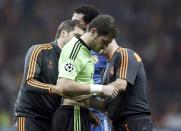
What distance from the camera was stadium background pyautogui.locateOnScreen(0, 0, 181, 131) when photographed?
17.6 m

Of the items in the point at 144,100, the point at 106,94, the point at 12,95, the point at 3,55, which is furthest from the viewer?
the point at 3,55

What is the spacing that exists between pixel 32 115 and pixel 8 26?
35.0ft

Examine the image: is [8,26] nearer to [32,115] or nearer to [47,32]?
[47,32]

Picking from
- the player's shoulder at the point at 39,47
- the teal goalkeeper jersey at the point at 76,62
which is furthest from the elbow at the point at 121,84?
the player's shoulder at the point at 39,47

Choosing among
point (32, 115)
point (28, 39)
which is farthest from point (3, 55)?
point (32, 115)

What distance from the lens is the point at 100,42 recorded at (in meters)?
7.23

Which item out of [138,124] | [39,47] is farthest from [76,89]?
[39,47]

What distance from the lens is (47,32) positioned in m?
18.1

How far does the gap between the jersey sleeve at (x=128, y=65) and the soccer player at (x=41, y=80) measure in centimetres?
57

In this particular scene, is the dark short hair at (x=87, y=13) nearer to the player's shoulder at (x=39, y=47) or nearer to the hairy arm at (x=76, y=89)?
the player's shoulder at (x=39, y=47)

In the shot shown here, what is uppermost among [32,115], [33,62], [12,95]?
[33,62]

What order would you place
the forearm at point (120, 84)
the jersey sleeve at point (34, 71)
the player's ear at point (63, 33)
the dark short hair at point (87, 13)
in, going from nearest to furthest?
the forearm at point (120, 84), the jersey sleeve at point (34, 71), the player's ear at point (63, 33), the dark short hair at point (87, 13)

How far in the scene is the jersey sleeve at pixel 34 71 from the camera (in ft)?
25.4

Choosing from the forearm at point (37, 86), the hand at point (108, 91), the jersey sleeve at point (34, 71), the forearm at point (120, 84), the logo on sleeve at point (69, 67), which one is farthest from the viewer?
the jersey sleeve at point (34, 71)
